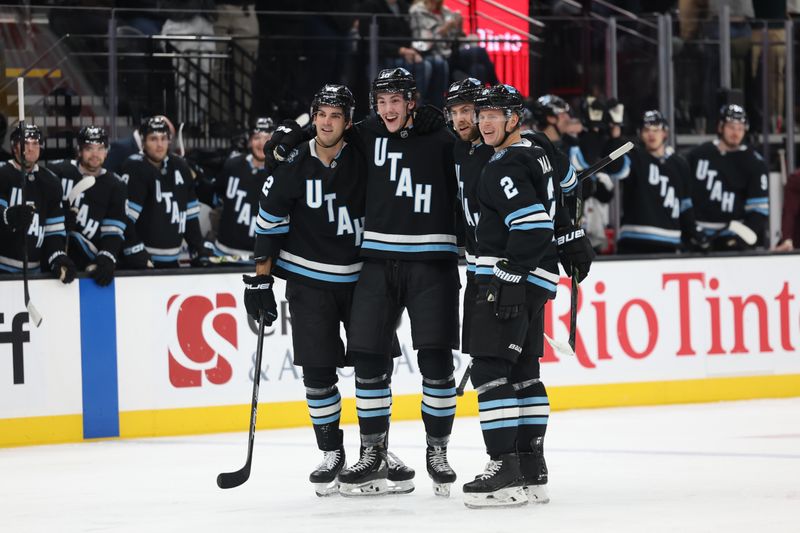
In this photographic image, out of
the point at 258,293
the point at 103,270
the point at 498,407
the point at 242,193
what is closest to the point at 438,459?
the point at 498,407

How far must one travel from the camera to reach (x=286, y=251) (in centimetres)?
541

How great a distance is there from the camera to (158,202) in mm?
7719

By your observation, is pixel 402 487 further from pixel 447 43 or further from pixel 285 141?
pixel 447 43

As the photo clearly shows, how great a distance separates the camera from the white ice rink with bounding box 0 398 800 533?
471 cm

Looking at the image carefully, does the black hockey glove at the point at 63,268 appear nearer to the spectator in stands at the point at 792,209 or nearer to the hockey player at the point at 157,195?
the hockey player at the point at 157,195

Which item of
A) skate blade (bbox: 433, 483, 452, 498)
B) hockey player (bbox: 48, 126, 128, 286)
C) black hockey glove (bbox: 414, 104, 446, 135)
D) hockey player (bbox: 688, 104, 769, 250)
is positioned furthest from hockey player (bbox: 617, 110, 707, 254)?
skate blade (bbox: 433, 483, 452, 498)

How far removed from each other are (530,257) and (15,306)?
3.03 meters

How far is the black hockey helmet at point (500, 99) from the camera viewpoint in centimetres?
490

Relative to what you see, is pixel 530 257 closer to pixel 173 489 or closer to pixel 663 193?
pixel 173 489

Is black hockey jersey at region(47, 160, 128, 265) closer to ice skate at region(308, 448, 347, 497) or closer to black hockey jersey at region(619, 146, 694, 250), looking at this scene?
ice skate at region(308, 448, 347, 497)

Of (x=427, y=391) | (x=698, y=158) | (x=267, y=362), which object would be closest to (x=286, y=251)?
(x=427, y=391)

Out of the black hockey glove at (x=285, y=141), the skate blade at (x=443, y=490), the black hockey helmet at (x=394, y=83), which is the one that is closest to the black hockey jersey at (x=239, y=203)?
the black hockey glove at (x=285, y=141)

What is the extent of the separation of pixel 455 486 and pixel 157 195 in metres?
2.98

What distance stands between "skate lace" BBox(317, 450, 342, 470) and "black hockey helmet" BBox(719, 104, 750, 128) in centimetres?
417
